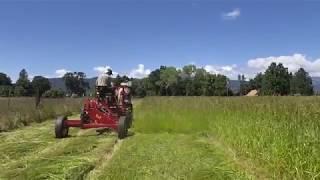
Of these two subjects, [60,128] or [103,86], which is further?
[103,86]

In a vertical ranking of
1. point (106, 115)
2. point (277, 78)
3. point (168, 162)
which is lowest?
point (168, 162)

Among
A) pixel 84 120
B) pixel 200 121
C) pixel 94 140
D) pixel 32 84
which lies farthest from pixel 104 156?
pixel 32 84

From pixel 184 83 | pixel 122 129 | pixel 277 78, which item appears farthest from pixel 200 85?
pixel 122 129

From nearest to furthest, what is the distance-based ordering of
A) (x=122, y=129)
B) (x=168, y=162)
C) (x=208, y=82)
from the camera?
1. (x=168, y=162)
2. (x=122, y=129)
3. (x=208, y=82)

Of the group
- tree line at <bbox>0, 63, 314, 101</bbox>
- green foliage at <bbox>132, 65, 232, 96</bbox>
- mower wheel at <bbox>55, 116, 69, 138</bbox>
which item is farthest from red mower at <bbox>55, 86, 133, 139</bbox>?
green foliage at <bbox>132, 65, 232, 96</bbox>

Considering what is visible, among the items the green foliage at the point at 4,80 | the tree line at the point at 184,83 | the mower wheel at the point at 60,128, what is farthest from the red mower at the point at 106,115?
the green foliage at the point at 4,80

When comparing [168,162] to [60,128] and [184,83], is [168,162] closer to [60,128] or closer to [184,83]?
[60,128]

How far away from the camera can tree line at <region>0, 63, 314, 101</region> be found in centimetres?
9214

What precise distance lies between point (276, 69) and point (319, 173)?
95853 millimetres

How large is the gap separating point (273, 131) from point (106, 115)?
27.8 ft

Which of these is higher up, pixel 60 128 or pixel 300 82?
pixel 300 82

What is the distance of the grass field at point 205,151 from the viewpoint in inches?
339

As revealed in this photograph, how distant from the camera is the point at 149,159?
11031 mm

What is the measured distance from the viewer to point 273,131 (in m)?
9.79
